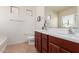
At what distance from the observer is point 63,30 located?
2.03 meters

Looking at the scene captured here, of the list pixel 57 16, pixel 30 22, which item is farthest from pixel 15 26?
pixel 57 16

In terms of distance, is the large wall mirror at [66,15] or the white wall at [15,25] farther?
the white wall at [15,25]

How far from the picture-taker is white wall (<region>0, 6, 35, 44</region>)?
6.00ft

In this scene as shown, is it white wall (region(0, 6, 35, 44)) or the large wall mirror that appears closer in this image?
the large wall mirror

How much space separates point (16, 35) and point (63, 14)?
935 millimetres

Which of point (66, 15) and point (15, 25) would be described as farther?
point (15, 25)

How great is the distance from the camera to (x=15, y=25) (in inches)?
79.1

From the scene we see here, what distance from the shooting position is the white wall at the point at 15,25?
183 centimetres

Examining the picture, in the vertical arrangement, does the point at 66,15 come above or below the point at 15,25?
above

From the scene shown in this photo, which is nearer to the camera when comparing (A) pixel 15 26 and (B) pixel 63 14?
(B) pixel 63 14
